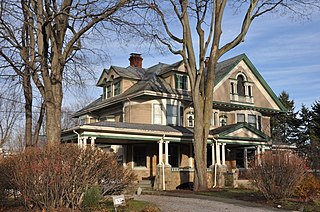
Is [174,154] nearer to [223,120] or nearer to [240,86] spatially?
[223,120]

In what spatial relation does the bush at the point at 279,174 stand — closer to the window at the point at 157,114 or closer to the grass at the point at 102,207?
the grass at the point at 102,207

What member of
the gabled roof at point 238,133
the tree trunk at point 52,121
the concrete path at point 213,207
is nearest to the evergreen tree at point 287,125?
the gabled roof at point 238,133

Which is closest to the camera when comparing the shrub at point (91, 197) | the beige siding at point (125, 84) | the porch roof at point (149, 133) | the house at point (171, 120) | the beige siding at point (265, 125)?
the shrub at point (91, 197)

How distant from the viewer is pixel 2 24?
14812mm

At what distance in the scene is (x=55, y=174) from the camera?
31.9ft

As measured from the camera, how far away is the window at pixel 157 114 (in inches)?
1030

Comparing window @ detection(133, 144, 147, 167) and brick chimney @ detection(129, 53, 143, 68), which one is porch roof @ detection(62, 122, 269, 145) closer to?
window @ detection(133, 144, 147, 167)

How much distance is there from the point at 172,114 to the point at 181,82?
275 cm

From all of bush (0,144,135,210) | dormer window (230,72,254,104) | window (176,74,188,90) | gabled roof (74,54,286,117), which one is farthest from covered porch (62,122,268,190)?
bush (0,144,135,210)

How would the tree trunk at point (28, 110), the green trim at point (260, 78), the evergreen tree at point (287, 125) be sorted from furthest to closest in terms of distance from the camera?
the evergreen tree at point (287, 125) → the green trim at point (260, 78) → the tree trunk at point (28, 110)

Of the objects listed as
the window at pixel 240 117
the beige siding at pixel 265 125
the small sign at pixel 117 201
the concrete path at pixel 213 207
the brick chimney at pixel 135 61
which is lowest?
the concrete path at pixel 213 207

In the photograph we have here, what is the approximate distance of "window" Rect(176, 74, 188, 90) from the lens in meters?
28.0

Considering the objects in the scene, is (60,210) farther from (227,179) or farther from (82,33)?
(227,179)

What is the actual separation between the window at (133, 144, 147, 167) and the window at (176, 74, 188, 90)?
5221 mm
